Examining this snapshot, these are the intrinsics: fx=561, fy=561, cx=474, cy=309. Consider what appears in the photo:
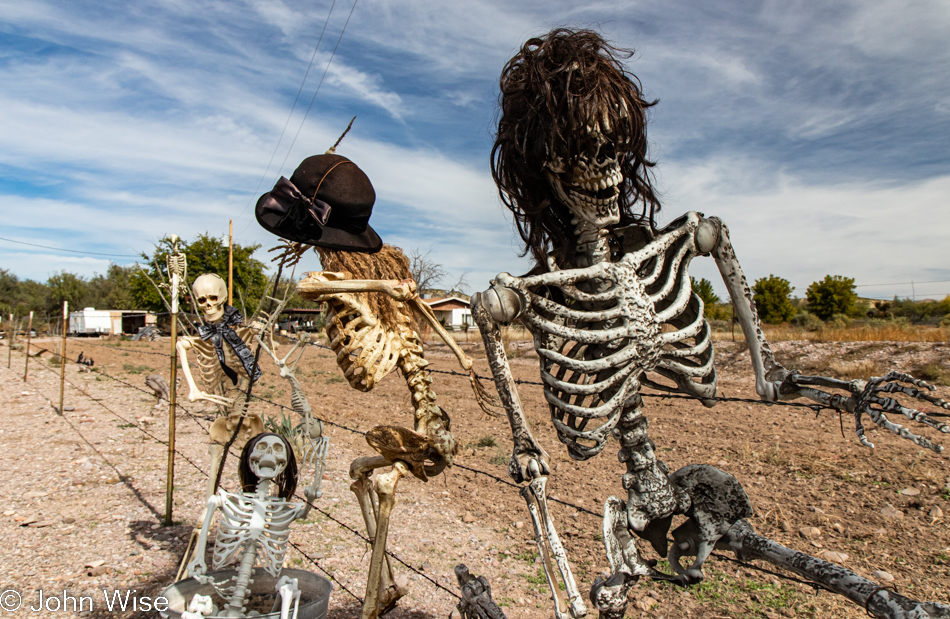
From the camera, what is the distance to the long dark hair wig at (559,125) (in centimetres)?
223

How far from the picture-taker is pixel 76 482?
6480 millimetres

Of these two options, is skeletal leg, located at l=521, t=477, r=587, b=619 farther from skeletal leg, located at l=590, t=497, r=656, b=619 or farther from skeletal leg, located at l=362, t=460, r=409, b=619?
skeletal leg, located at l=362, t=460, r=409, b=619

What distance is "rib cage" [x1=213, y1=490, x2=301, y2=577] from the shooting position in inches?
108

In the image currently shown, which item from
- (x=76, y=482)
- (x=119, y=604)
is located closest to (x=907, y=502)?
(x=119, y=604)

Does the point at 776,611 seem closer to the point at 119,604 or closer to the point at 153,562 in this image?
the point at 119,604

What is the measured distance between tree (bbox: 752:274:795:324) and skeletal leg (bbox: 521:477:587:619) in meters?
22.2

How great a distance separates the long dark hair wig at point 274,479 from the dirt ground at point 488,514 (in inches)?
42.1

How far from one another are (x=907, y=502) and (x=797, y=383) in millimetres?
4069

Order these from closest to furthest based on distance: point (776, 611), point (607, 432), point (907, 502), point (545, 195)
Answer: point (607, 432) → point (545, 195) → point (776, 611) → point (907, 502)

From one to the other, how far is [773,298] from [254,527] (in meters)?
23.5

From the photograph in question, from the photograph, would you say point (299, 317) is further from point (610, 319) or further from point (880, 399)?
point (880, 399)

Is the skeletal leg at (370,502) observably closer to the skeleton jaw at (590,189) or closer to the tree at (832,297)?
the skeleton jaw at (590,189)

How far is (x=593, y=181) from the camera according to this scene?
2295 mm

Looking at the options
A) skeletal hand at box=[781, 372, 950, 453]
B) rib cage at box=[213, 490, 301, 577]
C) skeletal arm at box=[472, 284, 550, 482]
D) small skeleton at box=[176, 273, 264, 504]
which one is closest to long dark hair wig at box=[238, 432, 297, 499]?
rib cage at box=[213, 490, 301, 577]
